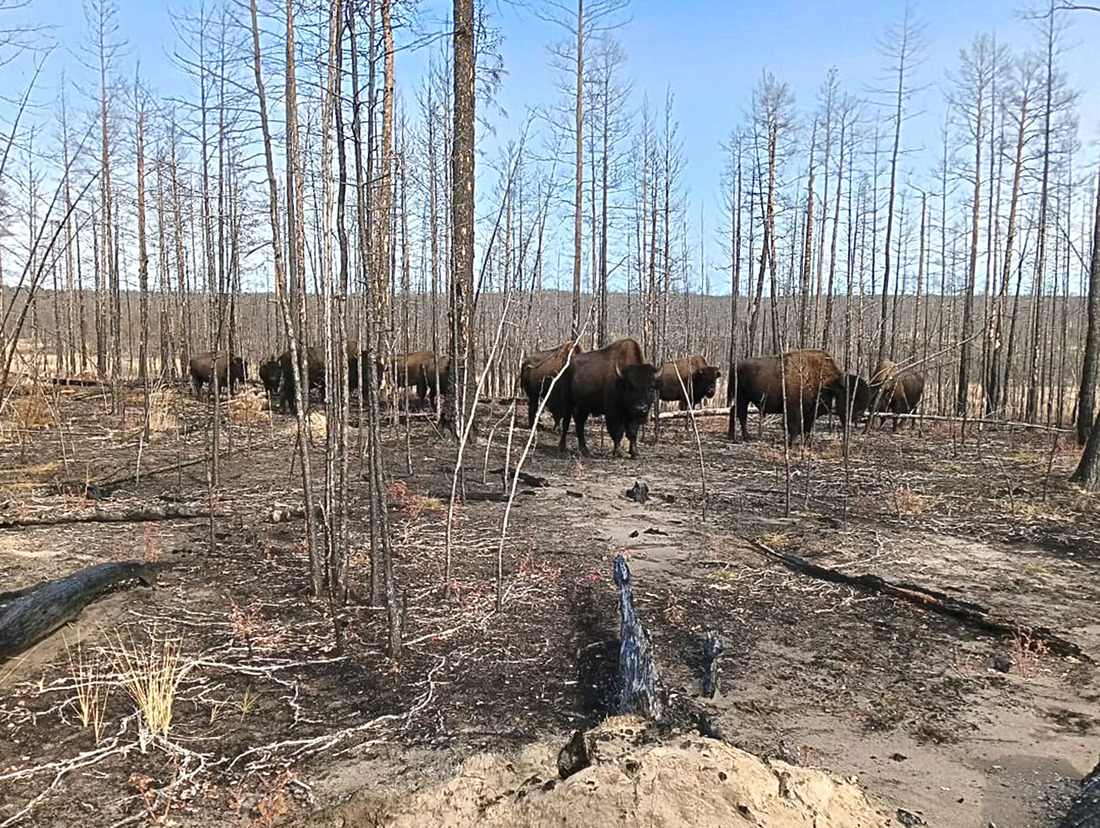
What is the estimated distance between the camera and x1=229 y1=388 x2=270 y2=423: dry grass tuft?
1555 cm

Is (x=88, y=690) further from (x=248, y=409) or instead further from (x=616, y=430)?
(x=248, y=409)

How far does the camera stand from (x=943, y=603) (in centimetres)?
502

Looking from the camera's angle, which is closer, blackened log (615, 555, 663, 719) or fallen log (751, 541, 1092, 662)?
blackened log (615, 555, 663, 719)

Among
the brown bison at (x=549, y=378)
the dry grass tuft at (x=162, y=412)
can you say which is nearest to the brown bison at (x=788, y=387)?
the brown bison at (x=549, y=378)

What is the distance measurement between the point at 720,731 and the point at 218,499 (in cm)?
644

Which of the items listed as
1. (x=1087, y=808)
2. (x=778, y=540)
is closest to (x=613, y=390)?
(x=778, y=540)

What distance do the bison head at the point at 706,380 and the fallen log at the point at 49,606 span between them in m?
14.0

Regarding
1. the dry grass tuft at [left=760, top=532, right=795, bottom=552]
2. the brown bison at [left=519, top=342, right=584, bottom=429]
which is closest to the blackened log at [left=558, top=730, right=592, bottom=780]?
the dry grass tuft at [left=760, top=532, right=795, bottom=552]

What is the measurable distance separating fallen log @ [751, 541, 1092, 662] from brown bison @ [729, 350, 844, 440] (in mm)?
7999

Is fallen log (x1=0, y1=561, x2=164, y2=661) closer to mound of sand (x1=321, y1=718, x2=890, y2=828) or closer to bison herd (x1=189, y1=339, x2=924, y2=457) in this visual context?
mound of sand (x1=321, y1=718, x2=890, y2=828)

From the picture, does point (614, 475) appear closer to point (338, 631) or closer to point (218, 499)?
point (218, 499)

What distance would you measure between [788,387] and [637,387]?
13.7 feet

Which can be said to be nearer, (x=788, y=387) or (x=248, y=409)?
(x=788, y=387)

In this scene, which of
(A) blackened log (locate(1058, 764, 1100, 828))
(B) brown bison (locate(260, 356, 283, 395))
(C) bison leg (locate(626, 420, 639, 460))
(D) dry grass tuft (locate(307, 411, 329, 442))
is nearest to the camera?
(A) blackened log (locate(1058, 764, 1100, 828))
